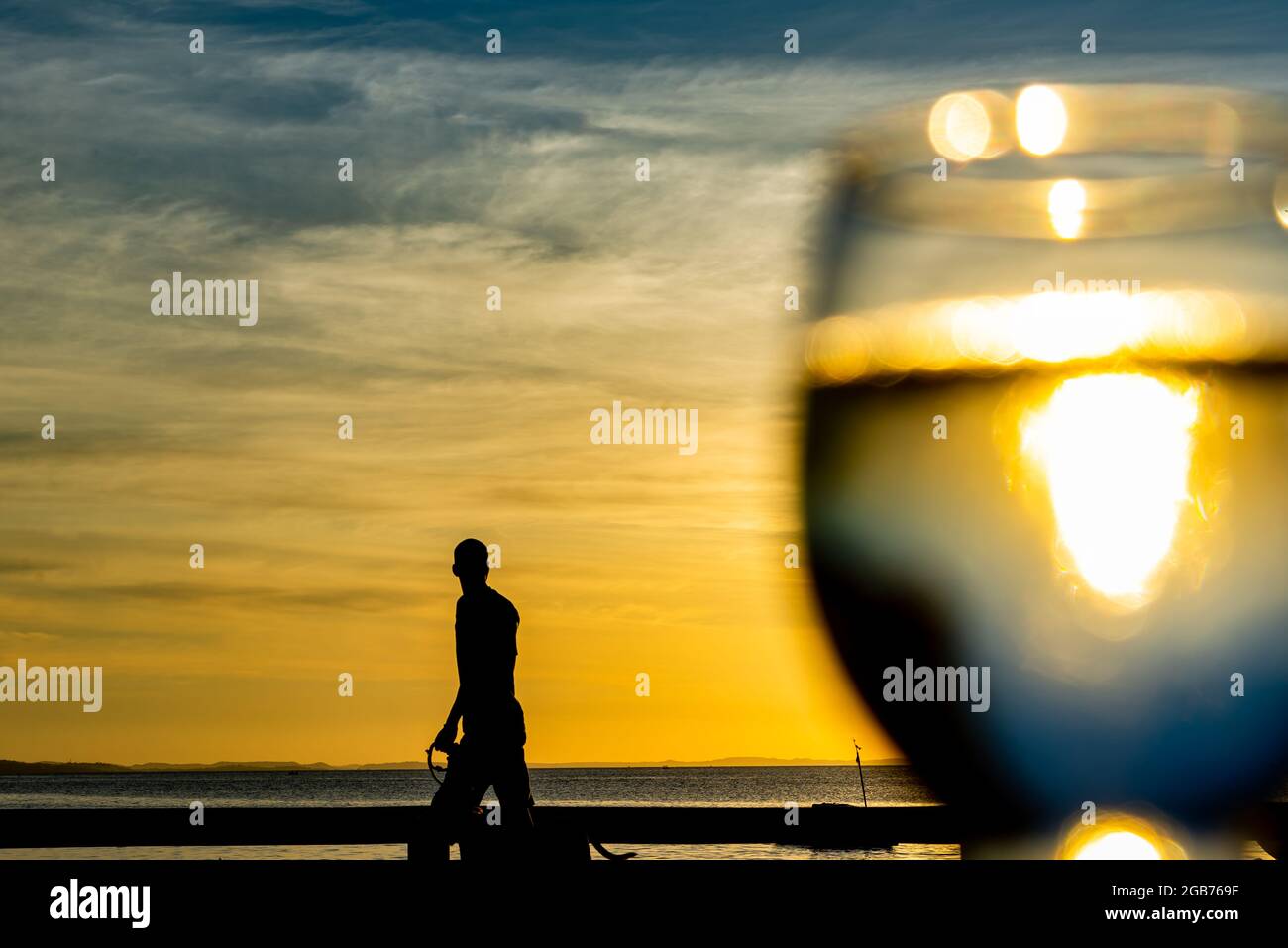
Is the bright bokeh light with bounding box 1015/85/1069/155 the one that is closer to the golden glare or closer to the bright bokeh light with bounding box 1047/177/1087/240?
the bright bokeh light with bounding box 1047/177/1087/240

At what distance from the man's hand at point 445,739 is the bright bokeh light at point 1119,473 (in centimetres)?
391

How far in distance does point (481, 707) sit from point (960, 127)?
387 centimetres

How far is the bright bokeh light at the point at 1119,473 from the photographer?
13.1 ft

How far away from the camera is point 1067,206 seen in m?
4.46

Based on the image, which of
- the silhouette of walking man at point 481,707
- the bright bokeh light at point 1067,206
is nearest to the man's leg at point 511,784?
the silhouette of walking man at point 481,707

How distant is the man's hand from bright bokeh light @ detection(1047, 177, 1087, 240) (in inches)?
161

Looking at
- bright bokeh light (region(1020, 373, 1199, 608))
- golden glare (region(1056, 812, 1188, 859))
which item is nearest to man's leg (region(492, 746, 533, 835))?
golden glare (region(1056, 812, 1188, 859))

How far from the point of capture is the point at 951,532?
4336 millimetres

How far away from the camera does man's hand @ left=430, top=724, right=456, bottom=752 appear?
7141 millimetres

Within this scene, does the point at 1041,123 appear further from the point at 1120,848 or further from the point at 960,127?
the point at 1120,848

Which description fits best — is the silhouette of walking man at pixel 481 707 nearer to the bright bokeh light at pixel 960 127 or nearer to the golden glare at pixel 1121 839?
the golden glare at pixel 1121 839

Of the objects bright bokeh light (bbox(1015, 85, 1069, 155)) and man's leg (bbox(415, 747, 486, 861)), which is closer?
bright bokeh light (bbox(1015, 85, 1069, 155))
